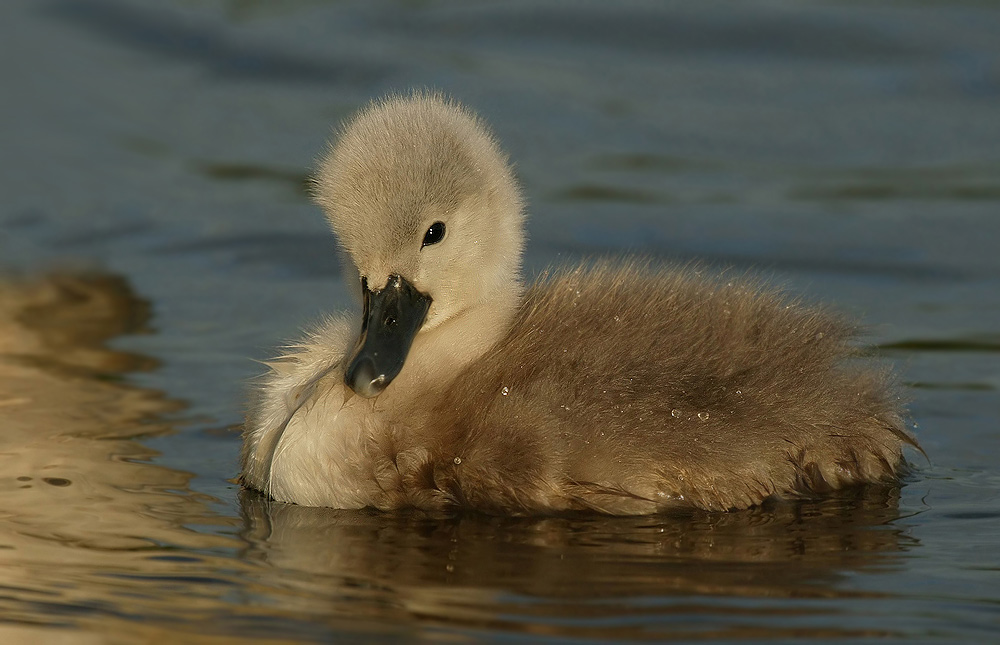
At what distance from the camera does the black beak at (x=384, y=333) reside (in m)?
4.88

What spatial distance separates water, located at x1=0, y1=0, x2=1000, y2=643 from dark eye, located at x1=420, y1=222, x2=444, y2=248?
0.84 meters

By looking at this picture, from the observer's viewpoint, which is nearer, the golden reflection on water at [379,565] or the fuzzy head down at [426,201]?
the golden reflection on water at [379,565]

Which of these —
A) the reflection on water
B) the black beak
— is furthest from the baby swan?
the reflection on water

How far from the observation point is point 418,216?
4945mm

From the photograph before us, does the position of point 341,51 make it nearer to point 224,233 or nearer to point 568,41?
point 568,41

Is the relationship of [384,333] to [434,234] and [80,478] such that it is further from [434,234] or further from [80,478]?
[80,478]

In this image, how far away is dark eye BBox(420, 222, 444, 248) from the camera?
502cm

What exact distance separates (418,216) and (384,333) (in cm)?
35

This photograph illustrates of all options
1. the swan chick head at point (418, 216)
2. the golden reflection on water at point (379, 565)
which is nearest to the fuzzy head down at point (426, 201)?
the swan chick head at point (418, 216)

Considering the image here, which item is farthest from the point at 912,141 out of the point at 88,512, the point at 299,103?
the point at 88,512

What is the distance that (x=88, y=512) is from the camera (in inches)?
190

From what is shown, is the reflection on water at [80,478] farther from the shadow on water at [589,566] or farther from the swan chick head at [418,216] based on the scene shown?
the swan chick head at [418,216]

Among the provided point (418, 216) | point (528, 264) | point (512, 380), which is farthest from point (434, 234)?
point (528, 264)

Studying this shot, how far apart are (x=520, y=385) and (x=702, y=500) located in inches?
23.6
